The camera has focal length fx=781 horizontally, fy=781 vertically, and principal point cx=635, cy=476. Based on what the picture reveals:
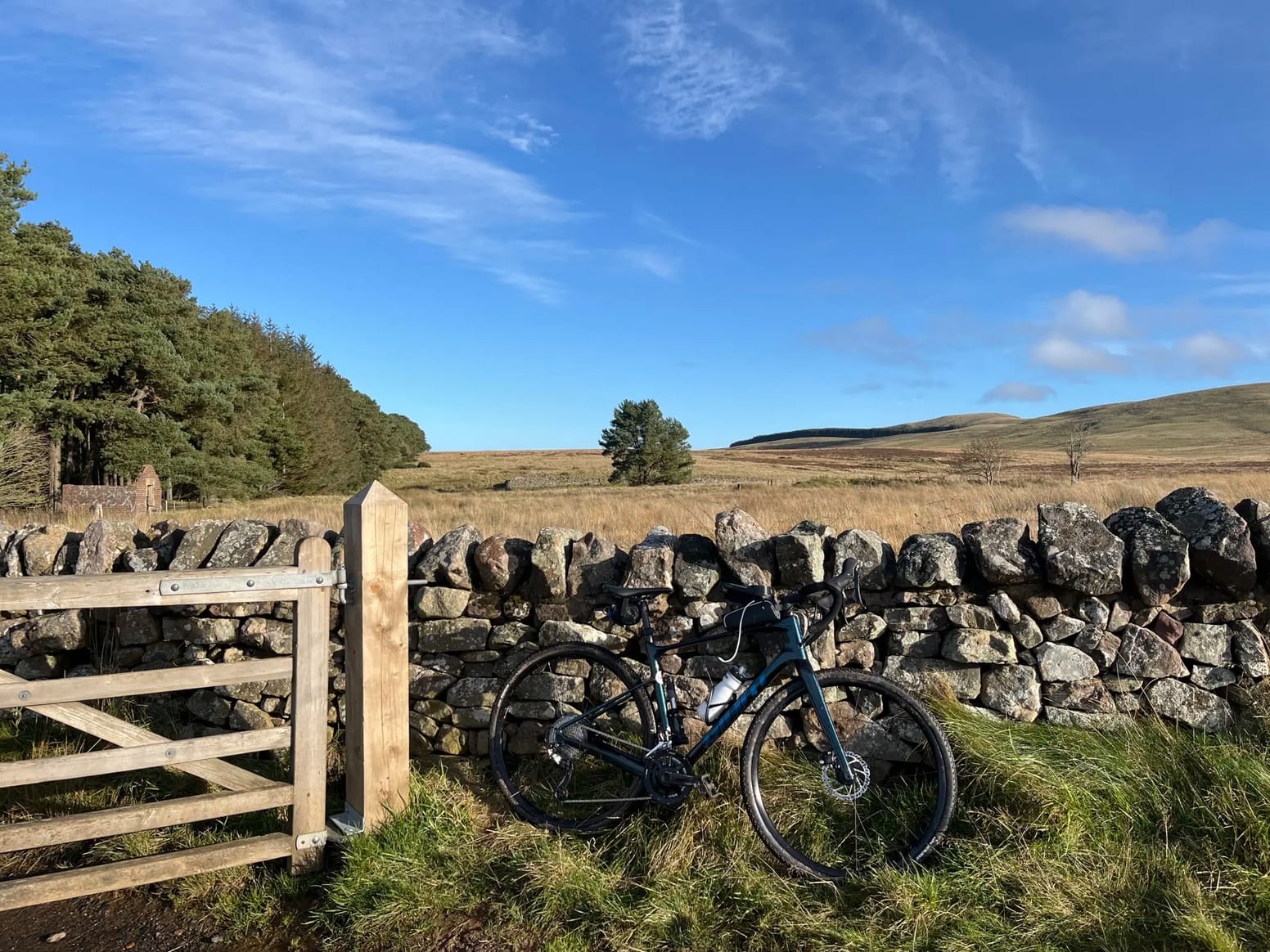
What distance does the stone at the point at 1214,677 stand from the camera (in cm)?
411

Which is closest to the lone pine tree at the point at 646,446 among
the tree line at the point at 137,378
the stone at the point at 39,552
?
the tree line at the point at 137,378

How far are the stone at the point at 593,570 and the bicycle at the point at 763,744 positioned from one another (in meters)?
0.36

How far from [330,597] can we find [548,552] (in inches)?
48.1

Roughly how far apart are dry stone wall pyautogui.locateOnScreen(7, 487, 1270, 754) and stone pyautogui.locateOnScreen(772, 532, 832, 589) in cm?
1

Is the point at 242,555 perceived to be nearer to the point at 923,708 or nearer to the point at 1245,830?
the point at 923,708

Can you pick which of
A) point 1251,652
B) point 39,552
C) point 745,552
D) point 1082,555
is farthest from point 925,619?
point 39,552

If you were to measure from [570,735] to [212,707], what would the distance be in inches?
100

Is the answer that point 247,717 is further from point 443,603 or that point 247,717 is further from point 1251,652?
point 1251,652

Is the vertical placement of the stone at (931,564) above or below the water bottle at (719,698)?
above

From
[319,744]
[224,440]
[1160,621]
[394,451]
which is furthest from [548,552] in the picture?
[394,451]

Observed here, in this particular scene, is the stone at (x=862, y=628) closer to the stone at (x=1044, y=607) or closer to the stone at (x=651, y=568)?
the stone at (x=1044, y=607)

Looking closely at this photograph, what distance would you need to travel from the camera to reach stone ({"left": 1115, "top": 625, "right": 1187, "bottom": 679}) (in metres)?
4.12

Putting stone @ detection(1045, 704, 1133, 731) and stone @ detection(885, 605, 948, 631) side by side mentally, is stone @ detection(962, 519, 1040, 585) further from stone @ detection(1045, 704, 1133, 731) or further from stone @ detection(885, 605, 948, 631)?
stone @ detection(1045, 704, 1133, 731)

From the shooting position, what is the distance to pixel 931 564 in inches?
166
